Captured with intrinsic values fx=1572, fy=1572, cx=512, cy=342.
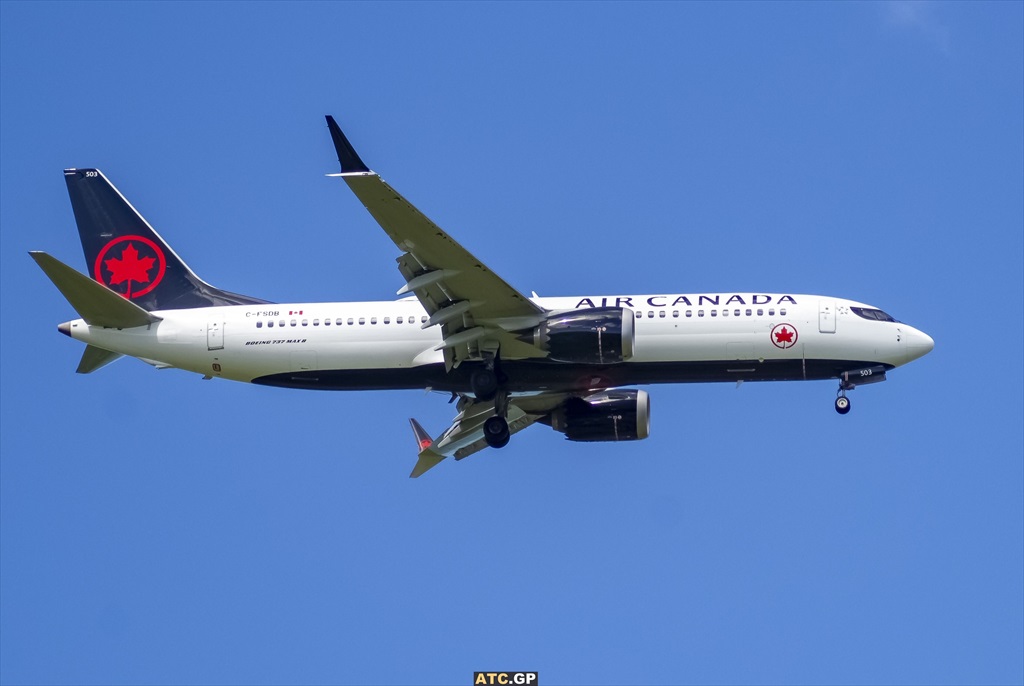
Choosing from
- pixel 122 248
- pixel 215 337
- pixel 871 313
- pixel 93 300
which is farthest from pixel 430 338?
pixel 871 313

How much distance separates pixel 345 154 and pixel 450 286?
694 centimetres

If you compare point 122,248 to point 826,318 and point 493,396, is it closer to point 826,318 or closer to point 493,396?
point 493,396

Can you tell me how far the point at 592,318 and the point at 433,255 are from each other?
18.0 feet

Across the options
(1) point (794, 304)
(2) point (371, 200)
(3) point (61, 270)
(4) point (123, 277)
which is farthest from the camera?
(4) point (123, 277)

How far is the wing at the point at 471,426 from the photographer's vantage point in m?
56.8

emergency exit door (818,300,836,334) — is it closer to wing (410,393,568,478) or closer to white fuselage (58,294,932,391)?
white fuselage (58,294,932,391)

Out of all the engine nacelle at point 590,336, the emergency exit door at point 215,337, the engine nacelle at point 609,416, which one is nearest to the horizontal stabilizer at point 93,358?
the emergency exit door at point 215,337

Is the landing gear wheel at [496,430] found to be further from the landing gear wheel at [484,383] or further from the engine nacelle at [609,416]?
the engine nacelle at [609,416]

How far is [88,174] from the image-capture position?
5762 cm

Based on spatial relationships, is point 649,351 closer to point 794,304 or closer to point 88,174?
point 794,304

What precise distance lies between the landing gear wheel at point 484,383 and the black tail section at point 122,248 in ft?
34.1

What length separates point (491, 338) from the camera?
52.0 meters

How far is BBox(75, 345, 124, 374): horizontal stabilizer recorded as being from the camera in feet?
177

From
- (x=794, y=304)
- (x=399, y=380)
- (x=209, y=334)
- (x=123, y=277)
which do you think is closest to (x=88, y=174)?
(x=123, y=277)
